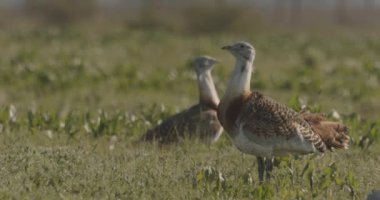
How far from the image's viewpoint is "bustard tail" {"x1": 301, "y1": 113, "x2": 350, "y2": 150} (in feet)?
18.5

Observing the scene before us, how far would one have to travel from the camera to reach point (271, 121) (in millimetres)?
5230

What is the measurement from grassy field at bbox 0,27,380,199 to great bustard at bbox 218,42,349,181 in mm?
156

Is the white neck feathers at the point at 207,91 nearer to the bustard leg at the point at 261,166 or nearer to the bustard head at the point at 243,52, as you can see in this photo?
the bustard head at the point at 243,52

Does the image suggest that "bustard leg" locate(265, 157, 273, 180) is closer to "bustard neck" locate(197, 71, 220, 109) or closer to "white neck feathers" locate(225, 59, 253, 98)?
"white neck feathers" locate(225, 59, 253, 98)

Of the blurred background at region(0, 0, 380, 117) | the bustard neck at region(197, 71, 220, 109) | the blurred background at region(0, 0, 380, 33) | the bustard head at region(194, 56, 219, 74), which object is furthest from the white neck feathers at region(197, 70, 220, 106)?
the blurred background at region(0, 0, 380, 33)

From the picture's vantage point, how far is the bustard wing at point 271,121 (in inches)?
204

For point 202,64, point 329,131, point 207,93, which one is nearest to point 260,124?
point 329,131

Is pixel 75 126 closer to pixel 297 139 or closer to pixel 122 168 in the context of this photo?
pixel 122 168

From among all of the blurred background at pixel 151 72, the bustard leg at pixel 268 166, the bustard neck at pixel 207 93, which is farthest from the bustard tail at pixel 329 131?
the bustard neck at pixel 207 93

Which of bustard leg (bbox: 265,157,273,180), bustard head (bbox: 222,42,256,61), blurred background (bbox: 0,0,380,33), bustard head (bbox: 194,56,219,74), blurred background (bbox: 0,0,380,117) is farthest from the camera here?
blurred background (bbox: 0,0,380,33)

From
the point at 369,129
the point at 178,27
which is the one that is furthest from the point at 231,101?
the point at 178,27

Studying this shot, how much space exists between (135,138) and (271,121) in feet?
7.83

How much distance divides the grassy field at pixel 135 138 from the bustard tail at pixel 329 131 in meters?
0.18

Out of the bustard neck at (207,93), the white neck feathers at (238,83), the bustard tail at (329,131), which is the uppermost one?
the white neck feathers at (238,83)
